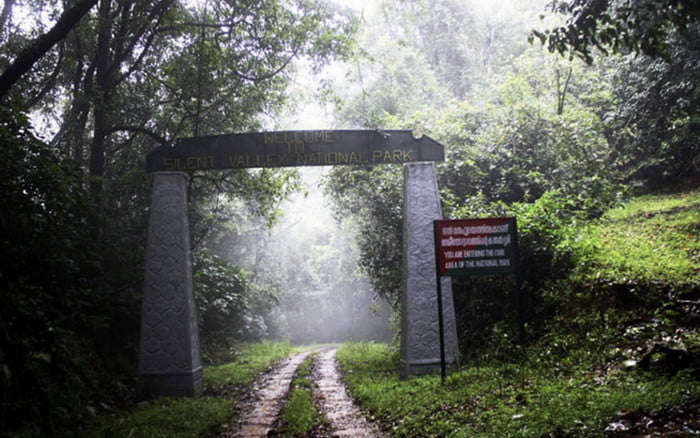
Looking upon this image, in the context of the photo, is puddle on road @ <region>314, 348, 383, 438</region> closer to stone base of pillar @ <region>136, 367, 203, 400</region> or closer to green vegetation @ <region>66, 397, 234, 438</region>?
green vegetation @ <region>66, 397, 234, 438</region>

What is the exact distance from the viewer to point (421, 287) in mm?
9617

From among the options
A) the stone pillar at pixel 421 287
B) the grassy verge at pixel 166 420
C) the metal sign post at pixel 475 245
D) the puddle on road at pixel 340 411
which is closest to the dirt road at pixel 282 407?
the puddle on road at pixel 340 411

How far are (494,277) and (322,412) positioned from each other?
15.2ft

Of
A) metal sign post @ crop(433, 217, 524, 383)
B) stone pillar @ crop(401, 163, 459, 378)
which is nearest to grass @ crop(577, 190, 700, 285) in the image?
metal sign post @ crop(433, 217, 524, 383)

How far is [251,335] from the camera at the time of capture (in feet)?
78.1

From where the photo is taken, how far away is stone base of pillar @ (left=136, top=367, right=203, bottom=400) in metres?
9.31

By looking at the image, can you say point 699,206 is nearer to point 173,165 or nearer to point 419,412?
point 419,412

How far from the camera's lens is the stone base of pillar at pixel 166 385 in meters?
9.31

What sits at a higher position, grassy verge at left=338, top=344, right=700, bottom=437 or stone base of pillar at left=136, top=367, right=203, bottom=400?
grassy verge at left=338, top=344, right=700, bottom=437

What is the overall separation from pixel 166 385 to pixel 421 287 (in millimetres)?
5138

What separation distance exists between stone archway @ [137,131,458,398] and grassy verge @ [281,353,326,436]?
194 centimetres

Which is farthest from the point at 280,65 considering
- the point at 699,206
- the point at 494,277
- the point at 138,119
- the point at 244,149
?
the point at 699,206

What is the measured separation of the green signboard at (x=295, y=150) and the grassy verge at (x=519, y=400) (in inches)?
172

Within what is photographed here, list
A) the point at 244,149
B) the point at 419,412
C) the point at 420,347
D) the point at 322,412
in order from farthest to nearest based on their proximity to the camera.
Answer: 1. the point at 244,149
2. the point at 420,347
3. the point at 322,412
4. the point at 419,412
